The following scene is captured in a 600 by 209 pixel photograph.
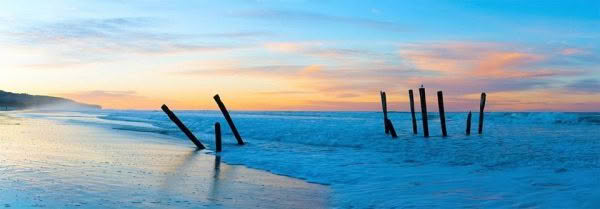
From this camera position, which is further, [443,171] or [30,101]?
[30,101]

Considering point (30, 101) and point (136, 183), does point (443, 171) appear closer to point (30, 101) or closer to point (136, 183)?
point (136, 183)

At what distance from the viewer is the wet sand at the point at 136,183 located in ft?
27.1

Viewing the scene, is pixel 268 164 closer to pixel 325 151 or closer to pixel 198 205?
pixel 325 151

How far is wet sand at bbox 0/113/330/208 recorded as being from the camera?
827 cm

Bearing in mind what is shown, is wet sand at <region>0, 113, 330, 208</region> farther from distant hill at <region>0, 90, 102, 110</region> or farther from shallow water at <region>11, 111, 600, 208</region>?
distant hill at <region>0, 90, 102, 110</region>

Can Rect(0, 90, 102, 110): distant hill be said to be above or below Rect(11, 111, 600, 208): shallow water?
above

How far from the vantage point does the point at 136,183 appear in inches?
398

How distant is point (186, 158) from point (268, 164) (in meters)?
2.47

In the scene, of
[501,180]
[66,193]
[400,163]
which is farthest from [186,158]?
[501,180]

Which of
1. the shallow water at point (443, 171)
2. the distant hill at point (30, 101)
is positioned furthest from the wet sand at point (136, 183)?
the distant hill at point (30, 101)

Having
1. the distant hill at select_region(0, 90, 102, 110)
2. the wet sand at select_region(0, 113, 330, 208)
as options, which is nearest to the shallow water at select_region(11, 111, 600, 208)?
the wet sand at select_region(0, 113, 330, 208)

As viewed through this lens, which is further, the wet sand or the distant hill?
the distant hill

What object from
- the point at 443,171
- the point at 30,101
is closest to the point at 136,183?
the point at 443,171

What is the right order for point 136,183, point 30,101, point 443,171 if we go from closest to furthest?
point 136,183
point 443,171
point 30,101
